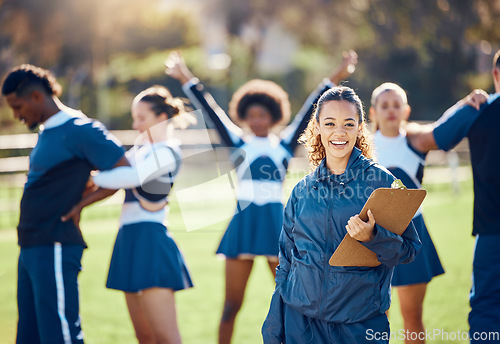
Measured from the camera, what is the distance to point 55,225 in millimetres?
3752

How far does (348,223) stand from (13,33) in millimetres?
32720

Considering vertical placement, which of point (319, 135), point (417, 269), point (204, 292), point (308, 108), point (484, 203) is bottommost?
point (204, 292)

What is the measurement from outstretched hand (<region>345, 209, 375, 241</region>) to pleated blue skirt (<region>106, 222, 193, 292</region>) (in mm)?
1652

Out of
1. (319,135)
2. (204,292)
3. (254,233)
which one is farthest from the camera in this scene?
(204,292)

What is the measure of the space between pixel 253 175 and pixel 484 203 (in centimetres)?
176

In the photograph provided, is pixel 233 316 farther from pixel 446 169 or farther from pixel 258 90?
pixel 446 169

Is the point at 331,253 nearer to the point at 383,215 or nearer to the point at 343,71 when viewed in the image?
the point at 383,215

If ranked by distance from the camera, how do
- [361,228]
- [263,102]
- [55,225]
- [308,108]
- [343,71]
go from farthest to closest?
[263,102] → [343,71] → [308,108] → [55,225] → [361,228]

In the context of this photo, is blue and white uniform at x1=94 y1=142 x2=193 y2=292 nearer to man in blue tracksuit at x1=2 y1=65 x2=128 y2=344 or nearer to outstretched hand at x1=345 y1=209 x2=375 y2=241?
man in blue tracksuit at x1=2 y1=65 x2=128 y2=344

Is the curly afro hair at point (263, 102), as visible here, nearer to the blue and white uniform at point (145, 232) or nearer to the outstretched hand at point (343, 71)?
the outstretched hand at point (343, 71)

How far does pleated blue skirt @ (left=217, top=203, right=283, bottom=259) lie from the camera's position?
4.64 metres

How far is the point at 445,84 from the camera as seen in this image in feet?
96.6

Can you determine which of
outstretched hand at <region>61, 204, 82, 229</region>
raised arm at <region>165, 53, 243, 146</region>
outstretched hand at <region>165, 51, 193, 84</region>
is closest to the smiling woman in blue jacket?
outstretched hand at <region>61, 204, 82, 229</region>

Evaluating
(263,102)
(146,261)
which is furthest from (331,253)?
(263,102)
